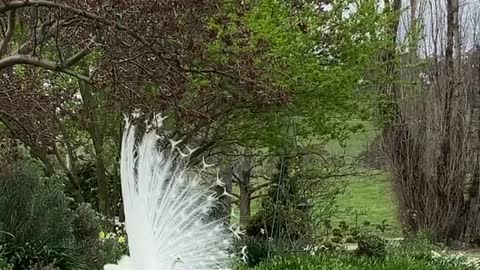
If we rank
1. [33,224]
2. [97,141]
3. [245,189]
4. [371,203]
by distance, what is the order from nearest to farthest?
[33,224]
[97,141]
[245,189]
[371,203]

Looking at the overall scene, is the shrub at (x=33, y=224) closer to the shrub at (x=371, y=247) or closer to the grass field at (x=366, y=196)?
the shrub at (x=371, y=247)

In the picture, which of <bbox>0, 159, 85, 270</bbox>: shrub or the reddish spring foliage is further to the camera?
<bbox>0, 159, 85, 270</bbox>: shrub

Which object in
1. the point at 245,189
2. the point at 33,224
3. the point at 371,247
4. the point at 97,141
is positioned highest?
the point at 97,141

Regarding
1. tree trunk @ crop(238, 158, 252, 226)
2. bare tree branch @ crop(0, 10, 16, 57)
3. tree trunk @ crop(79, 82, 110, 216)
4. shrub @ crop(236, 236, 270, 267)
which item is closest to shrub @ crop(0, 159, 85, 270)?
bare tree branch @ crop(0, 10, 16, 57)

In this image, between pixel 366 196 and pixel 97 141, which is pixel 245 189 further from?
pixel 97 141

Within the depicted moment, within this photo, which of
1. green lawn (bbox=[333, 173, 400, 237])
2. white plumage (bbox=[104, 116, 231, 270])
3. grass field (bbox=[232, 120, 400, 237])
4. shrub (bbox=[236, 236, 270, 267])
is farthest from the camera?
green lawn (bbox=[333, 173, 400, 237])

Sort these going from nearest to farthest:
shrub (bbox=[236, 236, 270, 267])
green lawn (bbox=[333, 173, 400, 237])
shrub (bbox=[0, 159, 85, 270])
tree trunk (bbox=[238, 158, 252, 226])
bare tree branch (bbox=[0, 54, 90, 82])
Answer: bare tree branch (bbox=[0, 54, 90, 82]) < shrub (bbox=[0, 159, 85, 270]) < shrub (bbox=[236, 236, 270, 267]) < tree trunk (bbox=[238, 158, 252, 226]) < green lawn (bbox=[333, 173, 400, 237])

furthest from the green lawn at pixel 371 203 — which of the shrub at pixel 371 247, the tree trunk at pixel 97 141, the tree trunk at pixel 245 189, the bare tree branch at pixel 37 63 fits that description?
the bare tree branch at pixel 37 63

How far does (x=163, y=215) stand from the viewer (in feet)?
13.5

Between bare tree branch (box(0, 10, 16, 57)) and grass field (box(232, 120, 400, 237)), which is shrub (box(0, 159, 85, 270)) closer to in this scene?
bare tree branch (box(0, 10, 16, 57))

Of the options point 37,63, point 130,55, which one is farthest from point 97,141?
point 130,55

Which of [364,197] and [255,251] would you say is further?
[364,197]

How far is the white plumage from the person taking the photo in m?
3.83

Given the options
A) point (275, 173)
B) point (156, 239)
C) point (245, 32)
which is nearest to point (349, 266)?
point (245, 32)
